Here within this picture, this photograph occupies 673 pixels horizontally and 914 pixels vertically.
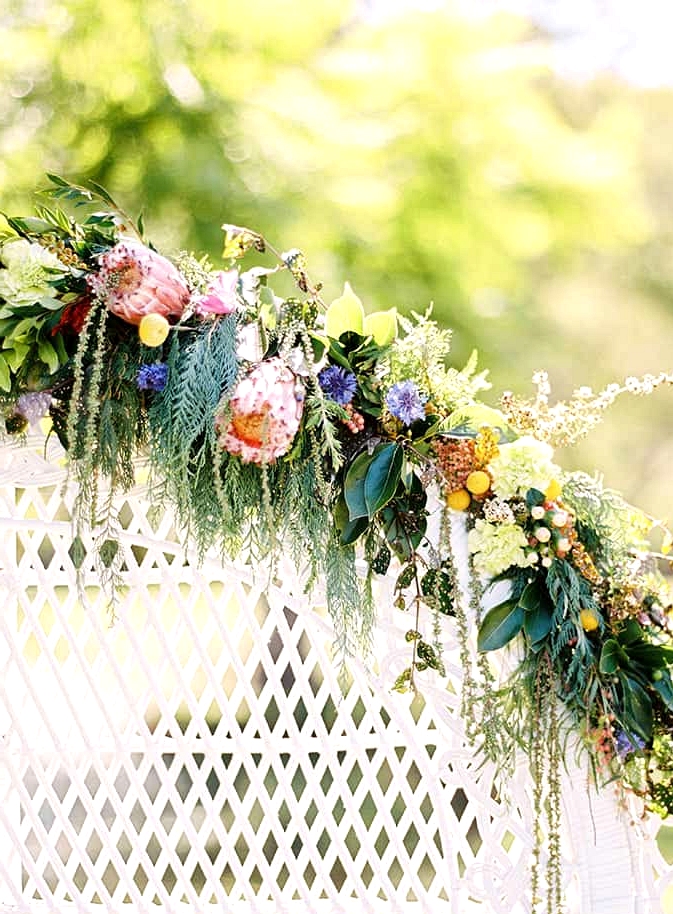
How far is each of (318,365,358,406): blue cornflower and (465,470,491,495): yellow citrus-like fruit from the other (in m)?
0.23

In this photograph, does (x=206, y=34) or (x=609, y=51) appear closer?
(x=206, y=34)

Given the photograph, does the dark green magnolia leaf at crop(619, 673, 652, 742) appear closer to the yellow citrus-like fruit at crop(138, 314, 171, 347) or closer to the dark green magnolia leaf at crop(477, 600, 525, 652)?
the dark green magnolia leaf at crop(477, 600, 525, 652)

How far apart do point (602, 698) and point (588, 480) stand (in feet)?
1.19

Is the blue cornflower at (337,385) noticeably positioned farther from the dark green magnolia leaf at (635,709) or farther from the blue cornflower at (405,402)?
the dark green magnolia leaf at (635,709)

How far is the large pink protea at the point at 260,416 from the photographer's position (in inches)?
61.9

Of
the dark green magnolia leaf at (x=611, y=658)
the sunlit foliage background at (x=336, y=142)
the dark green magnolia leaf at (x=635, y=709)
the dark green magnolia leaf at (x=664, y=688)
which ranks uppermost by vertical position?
the sunlit foliage background at (x=336, y=142)

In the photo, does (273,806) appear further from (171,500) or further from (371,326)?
(371,326)

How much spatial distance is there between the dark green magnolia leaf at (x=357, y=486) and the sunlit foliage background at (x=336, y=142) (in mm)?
2874

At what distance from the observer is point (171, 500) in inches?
66.1

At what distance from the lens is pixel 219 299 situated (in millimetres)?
1652

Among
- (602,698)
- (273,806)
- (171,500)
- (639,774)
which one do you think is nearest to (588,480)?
(602,698)

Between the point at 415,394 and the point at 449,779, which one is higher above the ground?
the point at 415,394

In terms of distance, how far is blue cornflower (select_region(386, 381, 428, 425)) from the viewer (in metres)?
1.66

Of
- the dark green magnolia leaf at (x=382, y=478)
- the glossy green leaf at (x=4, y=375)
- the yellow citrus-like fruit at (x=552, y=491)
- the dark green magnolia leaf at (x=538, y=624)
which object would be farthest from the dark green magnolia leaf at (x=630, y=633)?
the glossy green leaf at (x=4, y=375)
